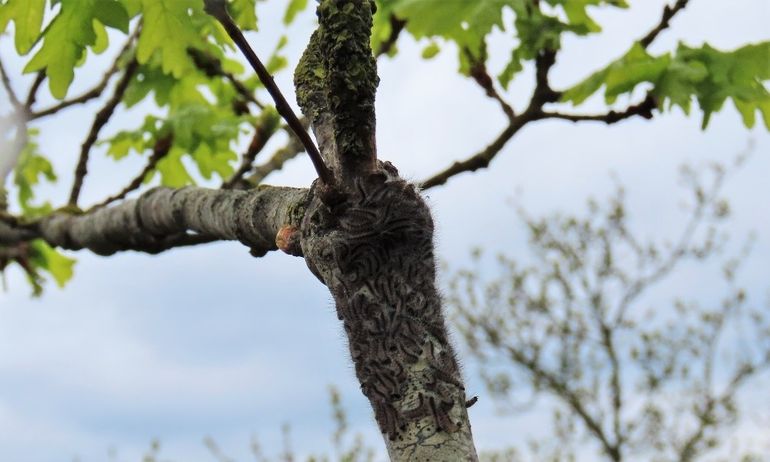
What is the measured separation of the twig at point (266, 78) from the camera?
1.44m

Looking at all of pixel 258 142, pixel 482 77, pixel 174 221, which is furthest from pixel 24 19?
pixel 482 77

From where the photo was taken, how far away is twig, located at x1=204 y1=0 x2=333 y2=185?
1.44m

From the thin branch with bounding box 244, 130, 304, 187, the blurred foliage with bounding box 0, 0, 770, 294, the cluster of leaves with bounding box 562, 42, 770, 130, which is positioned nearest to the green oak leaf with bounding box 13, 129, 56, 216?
the blurred foliage with bounding box 0, 0, 770, 294

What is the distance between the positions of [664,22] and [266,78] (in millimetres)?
2301

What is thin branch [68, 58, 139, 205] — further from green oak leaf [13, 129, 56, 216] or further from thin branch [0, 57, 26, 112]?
green oak leaf [13, 129, 56, 216]

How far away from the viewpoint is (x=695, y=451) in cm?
1296

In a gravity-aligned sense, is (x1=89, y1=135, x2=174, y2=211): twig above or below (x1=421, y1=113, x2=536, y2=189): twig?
above

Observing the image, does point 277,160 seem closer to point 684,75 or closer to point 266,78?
point 684,75

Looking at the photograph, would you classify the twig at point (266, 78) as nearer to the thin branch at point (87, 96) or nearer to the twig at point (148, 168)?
the twig at point (148, 168)

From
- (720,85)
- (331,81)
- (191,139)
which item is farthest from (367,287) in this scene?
(191,139)

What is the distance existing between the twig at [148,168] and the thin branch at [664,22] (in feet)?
7.24

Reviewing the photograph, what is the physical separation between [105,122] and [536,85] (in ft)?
6.32

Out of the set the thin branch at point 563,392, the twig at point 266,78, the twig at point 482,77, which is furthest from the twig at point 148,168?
the thin branch at point 563,392

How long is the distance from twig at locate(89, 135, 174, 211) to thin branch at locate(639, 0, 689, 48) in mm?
2207
